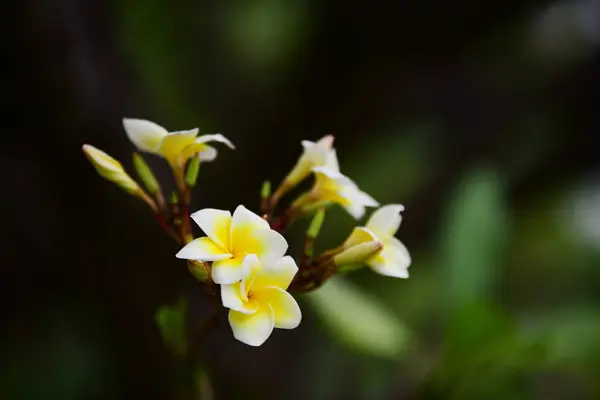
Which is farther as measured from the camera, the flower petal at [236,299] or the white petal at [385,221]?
the white petal at [385,221]

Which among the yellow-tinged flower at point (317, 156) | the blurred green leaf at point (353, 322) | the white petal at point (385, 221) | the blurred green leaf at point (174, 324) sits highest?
the blurred green leaf at point (353, 322)

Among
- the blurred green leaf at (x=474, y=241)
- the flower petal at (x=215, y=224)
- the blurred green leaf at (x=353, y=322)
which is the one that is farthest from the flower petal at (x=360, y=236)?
the blurred green leaf at (x=474, y=241)

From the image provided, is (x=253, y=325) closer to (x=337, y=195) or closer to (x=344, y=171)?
(x=337, y=195)

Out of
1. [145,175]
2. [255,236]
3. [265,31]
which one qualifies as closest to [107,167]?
[145,175]

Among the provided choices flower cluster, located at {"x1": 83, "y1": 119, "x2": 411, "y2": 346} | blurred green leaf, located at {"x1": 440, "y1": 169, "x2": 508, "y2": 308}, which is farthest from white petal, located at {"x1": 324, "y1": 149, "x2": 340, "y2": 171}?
blurred green leaf, located at {"x1": 440, "y1": 169, "x2": 508, "y2": 308}

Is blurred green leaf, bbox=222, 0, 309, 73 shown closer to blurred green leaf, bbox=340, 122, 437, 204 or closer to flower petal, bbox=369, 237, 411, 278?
blurred green leaf, bbox=340, 122, 437, 204

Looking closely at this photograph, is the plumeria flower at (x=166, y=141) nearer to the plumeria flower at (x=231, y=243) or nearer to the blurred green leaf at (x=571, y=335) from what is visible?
the plumeria flower at (x=231, y=243)

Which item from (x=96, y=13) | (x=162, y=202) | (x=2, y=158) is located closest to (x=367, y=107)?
(x=96, y=13)

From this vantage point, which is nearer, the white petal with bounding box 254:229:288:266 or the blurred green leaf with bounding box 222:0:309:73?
the white petal with bounding box 254:229:288:266
